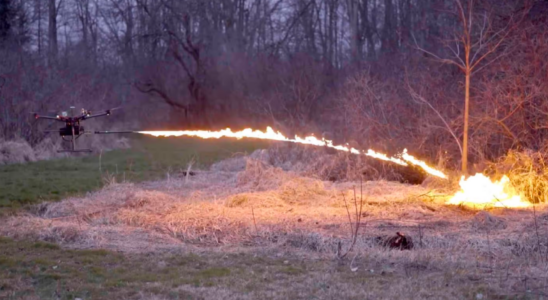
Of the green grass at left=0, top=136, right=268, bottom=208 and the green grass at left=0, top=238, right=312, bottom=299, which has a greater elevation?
the green grass at left=0, top=136, right=268, bottom=208

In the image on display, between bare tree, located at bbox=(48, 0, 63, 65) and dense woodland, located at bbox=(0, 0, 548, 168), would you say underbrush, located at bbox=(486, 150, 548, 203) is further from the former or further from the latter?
bare tree, located at bbox=(48, 0, 63, 65)

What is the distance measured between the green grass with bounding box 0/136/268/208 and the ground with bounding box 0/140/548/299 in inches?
66.1

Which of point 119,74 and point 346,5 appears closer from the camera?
point 119,74

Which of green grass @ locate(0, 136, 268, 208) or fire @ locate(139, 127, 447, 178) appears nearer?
fire @ locate(139, 127, 447, 178)

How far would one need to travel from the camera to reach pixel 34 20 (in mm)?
39438

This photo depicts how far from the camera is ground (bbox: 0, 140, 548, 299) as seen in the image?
24.1 feet

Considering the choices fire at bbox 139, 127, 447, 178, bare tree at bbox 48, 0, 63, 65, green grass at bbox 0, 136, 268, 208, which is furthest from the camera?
bare tree at bbox 48, 0, 63, 65

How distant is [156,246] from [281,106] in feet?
57.0

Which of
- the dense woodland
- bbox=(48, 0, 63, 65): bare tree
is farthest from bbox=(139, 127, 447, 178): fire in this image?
bbox=(48, 0, 63, 65): bare tree

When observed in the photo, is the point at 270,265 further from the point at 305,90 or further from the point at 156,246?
the point at 305,90

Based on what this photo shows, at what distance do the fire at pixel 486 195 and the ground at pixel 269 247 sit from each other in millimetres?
356

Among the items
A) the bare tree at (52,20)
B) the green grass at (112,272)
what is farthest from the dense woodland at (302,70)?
the green grass at (112,272)

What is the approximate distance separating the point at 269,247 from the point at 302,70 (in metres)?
19.4

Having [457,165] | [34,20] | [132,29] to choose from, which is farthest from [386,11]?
[457,165]
